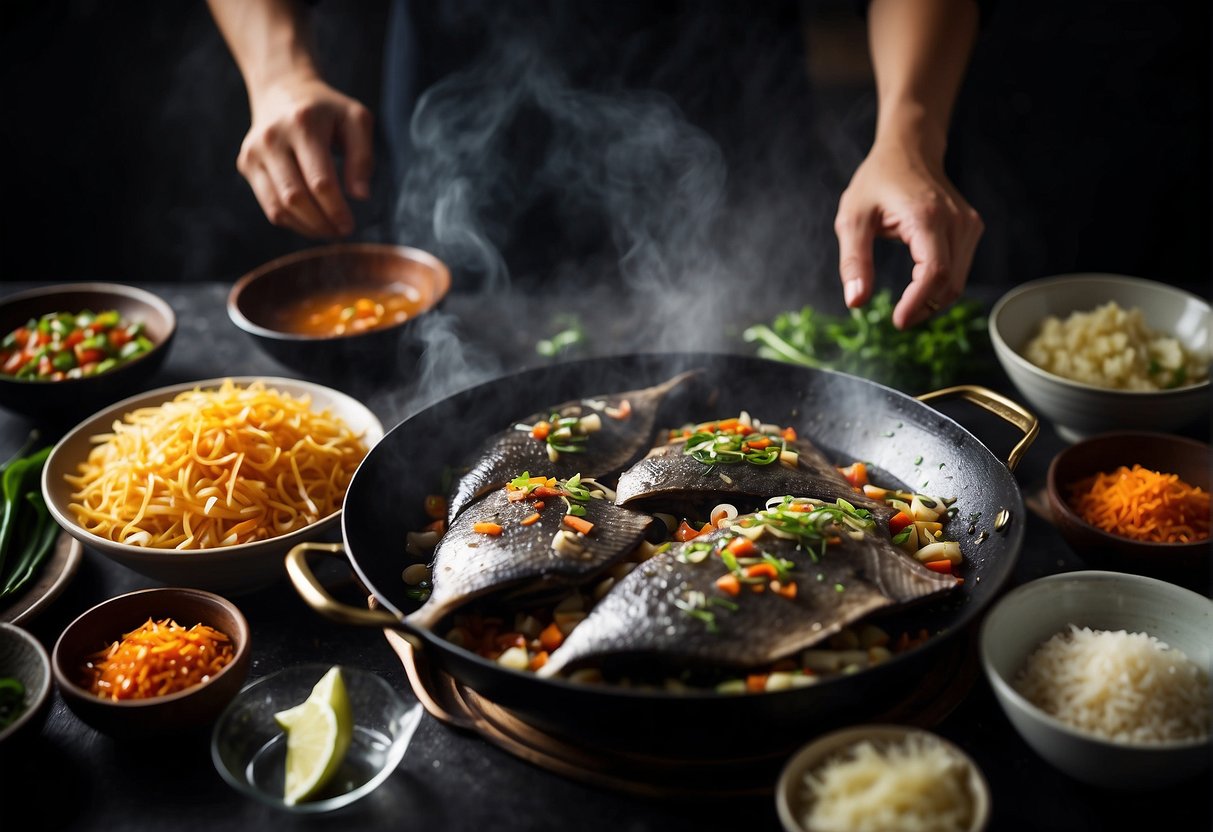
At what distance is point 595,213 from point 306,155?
5.28ft

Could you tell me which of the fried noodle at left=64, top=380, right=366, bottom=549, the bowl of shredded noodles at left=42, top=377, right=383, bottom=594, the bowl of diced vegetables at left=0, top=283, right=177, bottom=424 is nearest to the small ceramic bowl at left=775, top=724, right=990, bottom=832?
the bowl of shredded noodles at left=42, top=377, right=383, bottom=594

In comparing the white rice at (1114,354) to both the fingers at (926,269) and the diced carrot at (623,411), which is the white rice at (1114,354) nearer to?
the fingers at (926,269)

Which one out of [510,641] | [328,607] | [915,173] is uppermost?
[915,173]

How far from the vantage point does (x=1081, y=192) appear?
6.15 metres

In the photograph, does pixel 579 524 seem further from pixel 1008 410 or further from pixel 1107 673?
pixel 1008 410

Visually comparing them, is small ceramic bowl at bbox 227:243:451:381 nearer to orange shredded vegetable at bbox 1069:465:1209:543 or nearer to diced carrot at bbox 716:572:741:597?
diced carrot at bbox 716:572:741:597

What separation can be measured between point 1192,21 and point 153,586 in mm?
6366

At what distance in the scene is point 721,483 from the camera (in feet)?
9.13

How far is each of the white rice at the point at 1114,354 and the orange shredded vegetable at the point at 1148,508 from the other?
2.12 feet

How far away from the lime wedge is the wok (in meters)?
0.21

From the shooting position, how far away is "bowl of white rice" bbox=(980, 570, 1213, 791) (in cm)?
204

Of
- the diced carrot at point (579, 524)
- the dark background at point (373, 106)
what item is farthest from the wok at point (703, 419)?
the dark background at point (373, 106)

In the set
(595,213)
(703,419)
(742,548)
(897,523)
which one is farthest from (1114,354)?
(595,213)

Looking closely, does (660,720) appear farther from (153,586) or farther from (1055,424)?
(1055,424)
